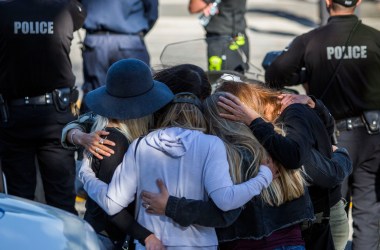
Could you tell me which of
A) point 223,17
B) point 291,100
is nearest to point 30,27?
point 291,100

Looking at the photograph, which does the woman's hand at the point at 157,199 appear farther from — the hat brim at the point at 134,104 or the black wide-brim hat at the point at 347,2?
the black wide-brim hat at the point at 347,2

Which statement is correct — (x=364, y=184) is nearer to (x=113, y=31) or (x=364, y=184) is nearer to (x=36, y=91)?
(x=36, y=91)

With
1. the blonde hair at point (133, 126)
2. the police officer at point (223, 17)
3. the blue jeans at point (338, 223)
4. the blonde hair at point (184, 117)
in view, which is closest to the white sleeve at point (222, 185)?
the blonde hair at point (184, 117)

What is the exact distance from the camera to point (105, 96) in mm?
3912

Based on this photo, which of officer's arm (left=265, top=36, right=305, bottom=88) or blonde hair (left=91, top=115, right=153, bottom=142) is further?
officer's arm (left=265, top=36, right=305, bottom=88)

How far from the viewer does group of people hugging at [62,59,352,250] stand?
11.8 ft

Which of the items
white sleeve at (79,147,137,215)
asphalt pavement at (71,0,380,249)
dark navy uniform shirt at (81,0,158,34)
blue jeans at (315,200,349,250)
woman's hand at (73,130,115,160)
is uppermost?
woman's hand at (73,130,115,160)

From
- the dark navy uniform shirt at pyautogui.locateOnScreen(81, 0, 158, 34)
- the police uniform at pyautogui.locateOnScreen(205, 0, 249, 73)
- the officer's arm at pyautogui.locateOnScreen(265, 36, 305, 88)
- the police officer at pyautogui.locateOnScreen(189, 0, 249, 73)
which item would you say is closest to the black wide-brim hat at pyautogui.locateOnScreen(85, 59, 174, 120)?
the officer's arm at pyautogui.locateOnScreen(265, 36, 305, 88)

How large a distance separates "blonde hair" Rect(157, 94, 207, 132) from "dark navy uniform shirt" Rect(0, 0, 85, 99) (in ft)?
7.02

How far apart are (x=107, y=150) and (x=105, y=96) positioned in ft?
0.83

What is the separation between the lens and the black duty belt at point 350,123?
5.51 metres

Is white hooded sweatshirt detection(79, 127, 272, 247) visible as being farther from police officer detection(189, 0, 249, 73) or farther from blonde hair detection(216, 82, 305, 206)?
police officer detection(189, 0, 249, 73)

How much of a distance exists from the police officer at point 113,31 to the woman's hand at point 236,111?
3.88 m

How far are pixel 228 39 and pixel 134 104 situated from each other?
308 centimetres
